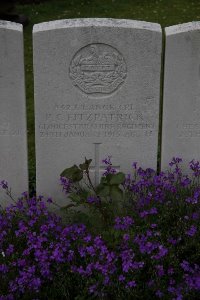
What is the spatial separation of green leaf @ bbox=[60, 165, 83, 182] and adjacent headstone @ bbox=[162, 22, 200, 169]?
773 millimetres

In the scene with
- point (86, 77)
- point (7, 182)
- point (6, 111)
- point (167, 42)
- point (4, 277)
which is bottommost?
point (4, 277)

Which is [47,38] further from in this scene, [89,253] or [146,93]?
[89,253]

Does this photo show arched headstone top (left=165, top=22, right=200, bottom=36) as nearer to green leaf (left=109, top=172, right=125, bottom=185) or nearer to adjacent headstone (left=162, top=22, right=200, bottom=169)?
adjacent headstone (left=162, top=22, right=200, bottom=169)

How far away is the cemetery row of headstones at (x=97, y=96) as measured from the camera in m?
4.03

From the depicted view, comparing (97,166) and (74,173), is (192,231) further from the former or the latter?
(97,166)

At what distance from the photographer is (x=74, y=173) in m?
4.18

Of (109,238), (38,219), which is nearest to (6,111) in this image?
(38,219)

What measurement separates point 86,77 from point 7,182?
3.73 ft

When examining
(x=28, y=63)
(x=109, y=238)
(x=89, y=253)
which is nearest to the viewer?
(x=89, y=253)

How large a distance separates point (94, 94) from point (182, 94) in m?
0.70

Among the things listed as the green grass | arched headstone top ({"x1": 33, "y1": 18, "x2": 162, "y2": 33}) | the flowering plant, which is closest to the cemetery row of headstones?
arched headstone top ({"x1": 33, "y1": 18, "x2": 162, "y2": 33})

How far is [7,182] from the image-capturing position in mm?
4492

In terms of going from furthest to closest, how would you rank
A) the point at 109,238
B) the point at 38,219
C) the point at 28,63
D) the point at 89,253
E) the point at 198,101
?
the point at 28,63, the point at 198,101, the point at 38,219, the point at 109,238, the point at 89,253

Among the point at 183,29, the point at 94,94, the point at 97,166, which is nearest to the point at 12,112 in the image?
the point at 94,94
